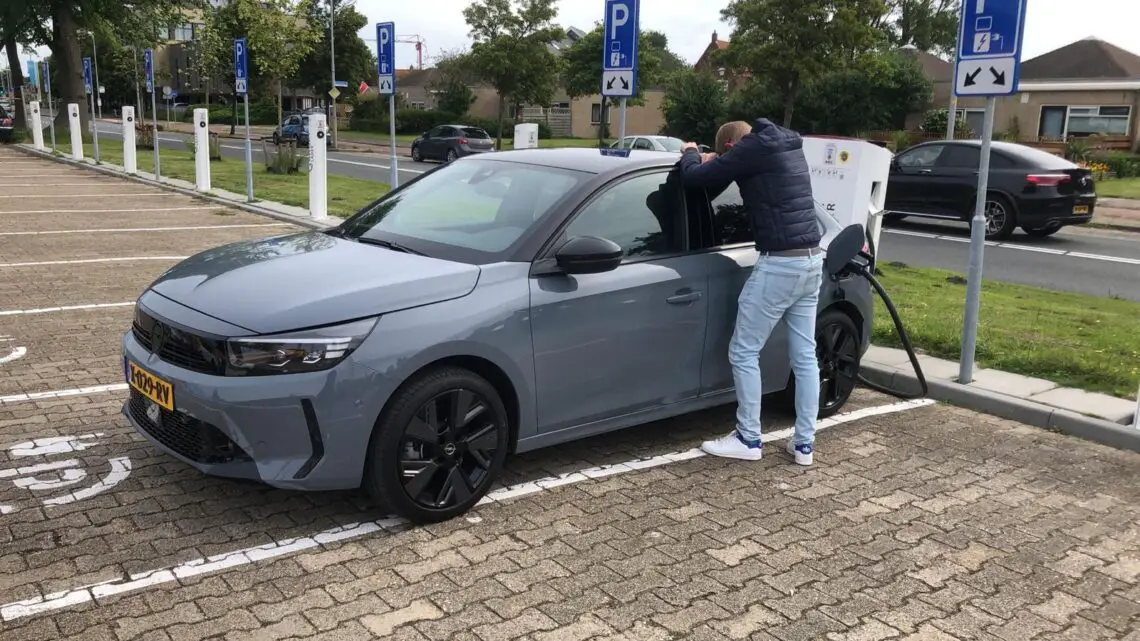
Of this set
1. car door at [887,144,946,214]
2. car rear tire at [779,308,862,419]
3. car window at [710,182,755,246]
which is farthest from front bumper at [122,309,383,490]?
car door at [887,144,946,214]

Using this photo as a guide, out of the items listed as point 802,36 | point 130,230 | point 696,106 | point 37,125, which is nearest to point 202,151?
point 130,230

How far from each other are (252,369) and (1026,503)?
3693mm

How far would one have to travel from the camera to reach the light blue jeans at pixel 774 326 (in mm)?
4781

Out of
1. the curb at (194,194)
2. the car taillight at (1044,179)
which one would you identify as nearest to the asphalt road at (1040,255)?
the car taillight at (1044,179)

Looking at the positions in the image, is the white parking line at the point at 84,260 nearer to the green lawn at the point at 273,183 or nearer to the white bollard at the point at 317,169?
the white bollard at the point at 317,169

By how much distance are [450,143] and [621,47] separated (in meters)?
25.9

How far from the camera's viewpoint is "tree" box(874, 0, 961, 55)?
77.5 metres

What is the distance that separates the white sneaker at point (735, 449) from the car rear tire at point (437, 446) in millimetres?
1364

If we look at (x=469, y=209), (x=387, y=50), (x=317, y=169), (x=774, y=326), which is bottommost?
(x=774, y=326)

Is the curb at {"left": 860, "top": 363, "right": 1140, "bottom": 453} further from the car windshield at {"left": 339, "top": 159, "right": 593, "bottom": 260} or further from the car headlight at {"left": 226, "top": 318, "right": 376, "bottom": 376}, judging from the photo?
the car headlight at {"left": 226, "top": 318, "right": 376, "bottom": 376}

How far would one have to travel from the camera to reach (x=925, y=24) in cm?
7781

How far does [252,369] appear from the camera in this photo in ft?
12.1

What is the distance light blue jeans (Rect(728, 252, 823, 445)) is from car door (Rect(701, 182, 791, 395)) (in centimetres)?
10

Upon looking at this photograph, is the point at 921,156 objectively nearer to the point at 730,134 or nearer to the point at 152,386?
the point at 730,134
